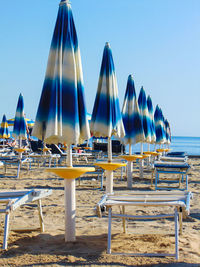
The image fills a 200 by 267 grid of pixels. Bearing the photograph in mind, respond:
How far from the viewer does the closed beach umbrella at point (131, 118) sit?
24.4ft

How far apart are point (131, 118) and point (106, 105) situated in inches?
96.3

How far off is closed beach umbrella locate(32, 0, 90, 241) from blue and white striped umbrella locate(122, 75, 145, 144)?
3.85 m

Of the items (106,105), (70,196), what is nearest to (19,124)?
(106,105)

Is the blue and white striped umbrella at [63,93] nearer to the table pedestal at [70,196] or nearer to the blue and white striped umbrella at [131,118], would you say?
the table pedestal at [70,196]

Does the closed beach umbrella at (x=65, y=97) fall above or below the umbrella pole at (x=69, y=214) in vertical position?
above

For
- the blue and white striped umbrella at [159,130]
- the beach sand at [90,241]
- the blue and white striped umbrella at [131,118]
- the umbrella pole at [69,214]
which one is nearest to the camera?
the beach sand at [90,241]

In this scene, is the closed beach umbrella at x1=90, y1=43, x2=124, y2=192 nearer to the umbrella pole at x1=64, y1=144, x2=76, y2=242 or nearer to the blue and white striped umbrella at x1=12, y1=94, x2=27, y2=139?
the umbrella pole at x1=64, y1=144, x2=76, y2=242

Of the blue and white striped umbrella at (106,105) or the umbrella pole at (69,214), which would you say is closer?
the umbrella pole at (69,214)

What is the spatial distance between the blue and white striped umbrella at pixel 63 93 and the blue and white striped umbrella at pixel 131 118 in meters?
3.85

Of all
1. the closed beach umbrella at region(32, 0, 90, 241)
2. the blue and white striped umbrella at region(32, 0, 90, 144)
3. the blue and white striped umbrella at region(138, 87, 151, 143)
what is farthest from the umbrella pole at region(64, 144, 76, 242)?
the blue and white striped umbrella at region(138, 87, 151, 143)

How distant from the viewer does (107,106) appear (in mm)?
5102

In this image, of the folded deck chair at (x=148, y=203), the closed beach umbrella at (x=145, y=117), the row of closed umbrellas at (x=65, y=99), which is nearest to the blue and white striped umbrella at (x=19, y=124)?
the closed beach umbrella at (x=145, y=117)

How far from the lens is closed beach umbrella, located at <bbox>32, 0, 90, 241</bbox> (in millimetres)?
3447

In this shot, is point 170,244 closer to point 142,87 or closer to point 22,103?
point 142,87
